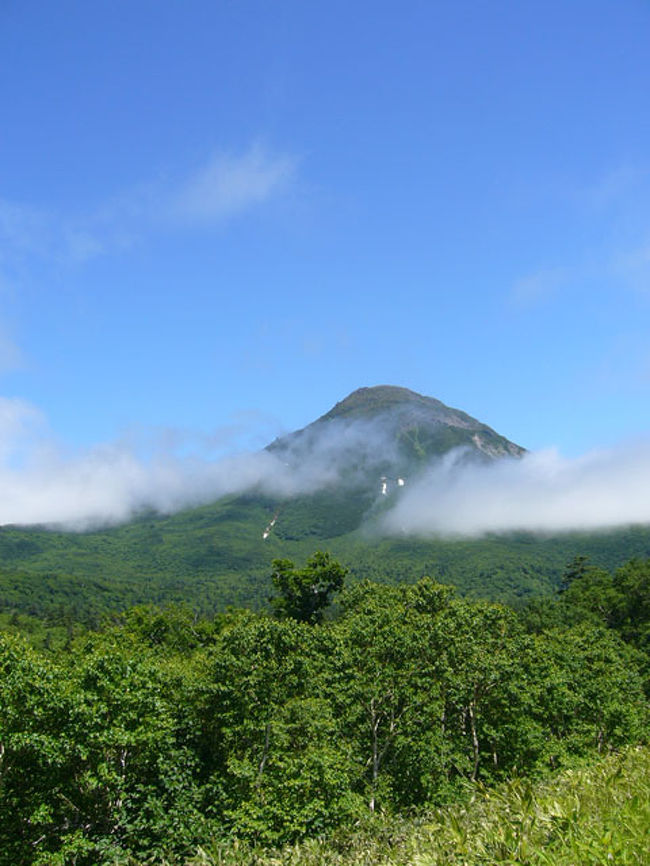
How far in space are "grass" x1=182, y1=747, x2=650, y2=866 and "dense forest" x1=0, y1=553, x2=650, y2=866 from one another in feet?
21.3

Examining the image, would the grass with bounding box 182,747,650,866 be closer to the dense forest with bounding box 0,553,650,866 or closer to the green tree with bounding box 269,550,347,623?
the dense forest with bounding box 0,553,650,866

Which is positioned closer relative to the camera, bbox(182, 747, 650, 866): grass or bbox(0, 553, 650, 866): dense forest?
bbox(182, 747, 650, 866): grass

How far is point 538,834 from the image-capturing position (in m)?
7.59

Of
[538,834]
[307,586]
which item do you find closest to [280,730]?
[538,834]

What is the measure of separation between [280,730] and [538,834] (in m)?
16.7

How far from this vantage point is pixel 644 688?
178 feet

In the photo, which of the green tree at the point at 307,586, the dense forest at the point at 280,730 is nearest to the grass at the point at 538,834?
the dense forest at the point at 280,730

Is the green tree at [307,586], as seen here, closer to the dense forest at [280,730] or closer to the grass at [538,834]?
the dense forest at [280,730]

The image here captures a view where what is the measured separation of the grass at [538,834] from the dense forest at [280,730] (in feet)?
21.3

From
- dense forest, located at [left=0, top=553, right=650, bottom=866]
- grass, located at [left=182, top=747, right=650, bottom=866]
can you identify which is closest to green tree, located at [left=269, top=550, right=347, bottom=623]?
dense forest, located at [left=0, top=553, right=650, bottom=866]

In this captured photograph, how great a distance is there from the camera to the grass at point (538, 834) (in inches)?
259

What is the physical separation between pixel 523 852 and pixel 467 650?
81.6 feet

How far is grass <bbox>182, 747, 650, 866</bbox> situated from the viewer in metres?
6.58

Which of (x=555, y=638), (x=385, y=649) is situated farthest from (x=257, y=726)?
(x=555, y=638)
